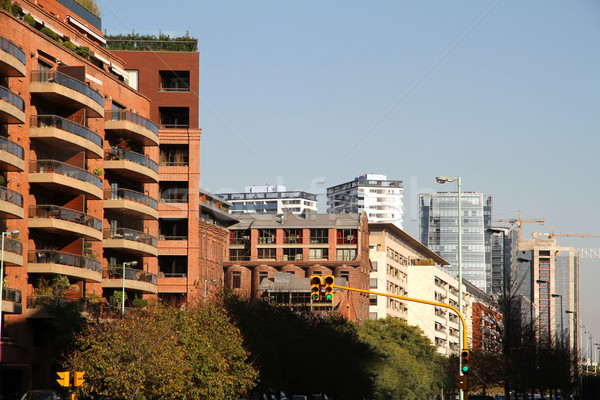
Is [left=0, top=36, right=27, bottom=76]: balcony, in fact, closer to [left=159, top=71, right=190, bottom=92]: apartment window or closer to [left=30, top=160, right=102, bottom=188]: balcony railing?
[left=30, top=160, right=102, bottom=188]: balcony railing

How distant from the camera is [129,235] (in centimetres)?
7031

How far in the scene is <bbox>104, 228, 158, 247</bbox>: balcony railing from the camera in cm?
6919

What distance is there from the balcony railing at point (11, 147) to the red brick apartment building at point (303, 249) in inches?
3564

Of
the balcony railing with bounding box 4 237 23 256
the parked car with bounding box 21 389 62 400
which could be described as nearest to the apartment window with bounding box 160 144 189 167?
the balcony railing with bounding box 4 237 23 256

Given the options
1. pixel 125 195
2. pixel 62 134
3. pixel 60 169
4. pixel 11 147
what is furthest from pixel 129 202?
pixel 11 147

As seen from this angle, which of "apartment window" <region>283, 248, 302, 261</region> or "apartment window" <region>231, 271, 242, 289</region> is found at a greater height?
"apartment window" <region>283, 248, 302, 261</region>

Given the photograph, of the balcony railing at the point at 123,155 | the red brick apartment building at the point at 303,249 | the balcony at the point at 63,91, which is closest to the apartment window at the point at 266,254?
the red brick apartment building at the point at 303,249

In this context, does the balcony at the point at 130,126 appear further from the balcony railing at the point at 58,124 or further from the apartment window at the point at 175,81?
the apartment window at the point at 175,81

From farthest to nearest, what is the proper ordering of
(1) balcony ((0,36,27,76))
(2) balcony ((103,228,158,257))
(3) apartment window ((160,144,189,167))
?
(3) apartment window ((160,144,189,167)) → (2) balcony ((103,228,158,257)) → (1) balcony ((0,36,27,76))

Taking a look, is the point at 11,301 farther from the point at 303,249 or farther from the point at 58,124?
the point at 303,249

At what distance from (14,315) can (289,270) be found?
92.9 meters

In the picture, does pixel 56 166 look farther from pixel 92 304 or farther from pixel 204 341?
pixel 204 341

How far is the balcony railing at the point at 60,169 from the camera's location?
2303 inches

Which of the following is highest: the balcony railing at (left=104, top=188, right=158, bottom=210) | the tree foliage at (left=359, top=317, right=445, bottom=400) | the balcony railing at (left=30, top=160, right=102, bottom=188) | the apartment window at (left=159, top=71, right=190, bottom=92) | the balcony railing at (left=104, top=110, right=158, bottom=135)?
the apartment window at (left=159, top=71, right=190, bottom=92)
